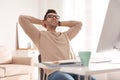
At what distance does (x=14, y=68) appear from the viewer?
356cm

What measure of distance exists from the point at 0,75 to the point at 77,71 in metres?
2.62

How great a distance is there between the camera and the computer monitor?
1.23 meters

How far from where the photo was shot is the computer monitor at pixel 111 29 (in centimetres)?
123

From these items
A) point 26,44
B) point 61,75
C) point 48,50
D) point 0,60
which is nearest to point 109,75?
point 48,50

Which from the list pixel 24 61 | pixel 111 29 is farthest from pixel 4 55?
pixel 111 29

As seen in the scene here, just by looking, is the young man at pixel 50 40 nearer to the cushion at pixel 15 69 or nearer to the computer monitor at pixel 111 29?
the computer monitor at pixel 111 29

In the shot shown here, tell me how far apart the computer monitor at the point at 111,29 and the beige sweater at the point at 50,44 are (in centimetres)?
64

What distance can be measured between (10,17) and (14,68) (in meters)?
1.55

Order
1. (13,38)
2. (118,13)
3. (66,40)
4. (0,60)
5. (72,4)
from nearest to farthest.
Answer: (118,13)
(66,40)
(0,60)
(72,4)
(13,38)

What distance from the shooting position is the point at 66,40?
6.72ft

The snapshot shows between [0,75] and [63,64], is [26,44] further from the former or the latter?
[63,64]

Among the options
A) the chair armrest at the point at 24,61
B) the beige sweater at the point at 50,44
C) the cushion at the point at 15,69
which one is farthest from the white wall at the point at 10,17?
the beige sweater at the point at 50,44

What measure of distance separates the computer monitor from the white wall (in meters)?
3.56

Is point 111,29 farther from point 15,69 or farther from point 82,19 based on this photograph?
point 82,19
